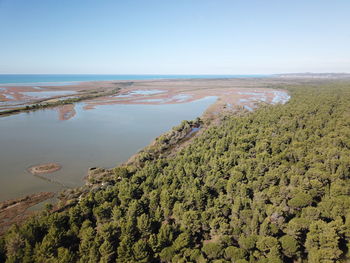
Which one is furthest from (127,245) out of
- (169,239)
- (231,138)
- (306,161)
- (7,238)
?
(231,138)

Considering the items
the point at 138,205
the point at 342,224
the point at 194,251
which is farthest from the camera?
the point at 138,205

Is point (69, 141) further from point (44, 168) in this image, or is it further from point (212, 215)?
point (212, 215)

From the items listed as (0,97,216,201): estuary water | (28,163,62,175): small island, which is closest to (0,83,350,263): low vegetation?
(0,97,216,201): estuary water

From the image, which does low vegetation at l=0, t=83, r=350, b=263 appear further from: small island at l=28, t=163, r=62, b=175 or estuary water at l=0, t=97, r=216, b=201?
small island at l=28, t=163, r=62, b=175

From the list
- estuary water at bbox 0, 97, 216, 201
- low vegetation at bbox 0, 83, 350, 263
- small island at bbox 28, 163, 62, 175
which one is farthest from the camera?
small island at bbox 28, 163, 62, 175

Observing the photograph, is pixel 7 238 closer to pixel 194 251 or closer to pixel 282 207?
pixel 194 251

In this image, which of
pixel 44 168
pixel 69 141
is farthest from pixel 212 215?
pixel 69 141
